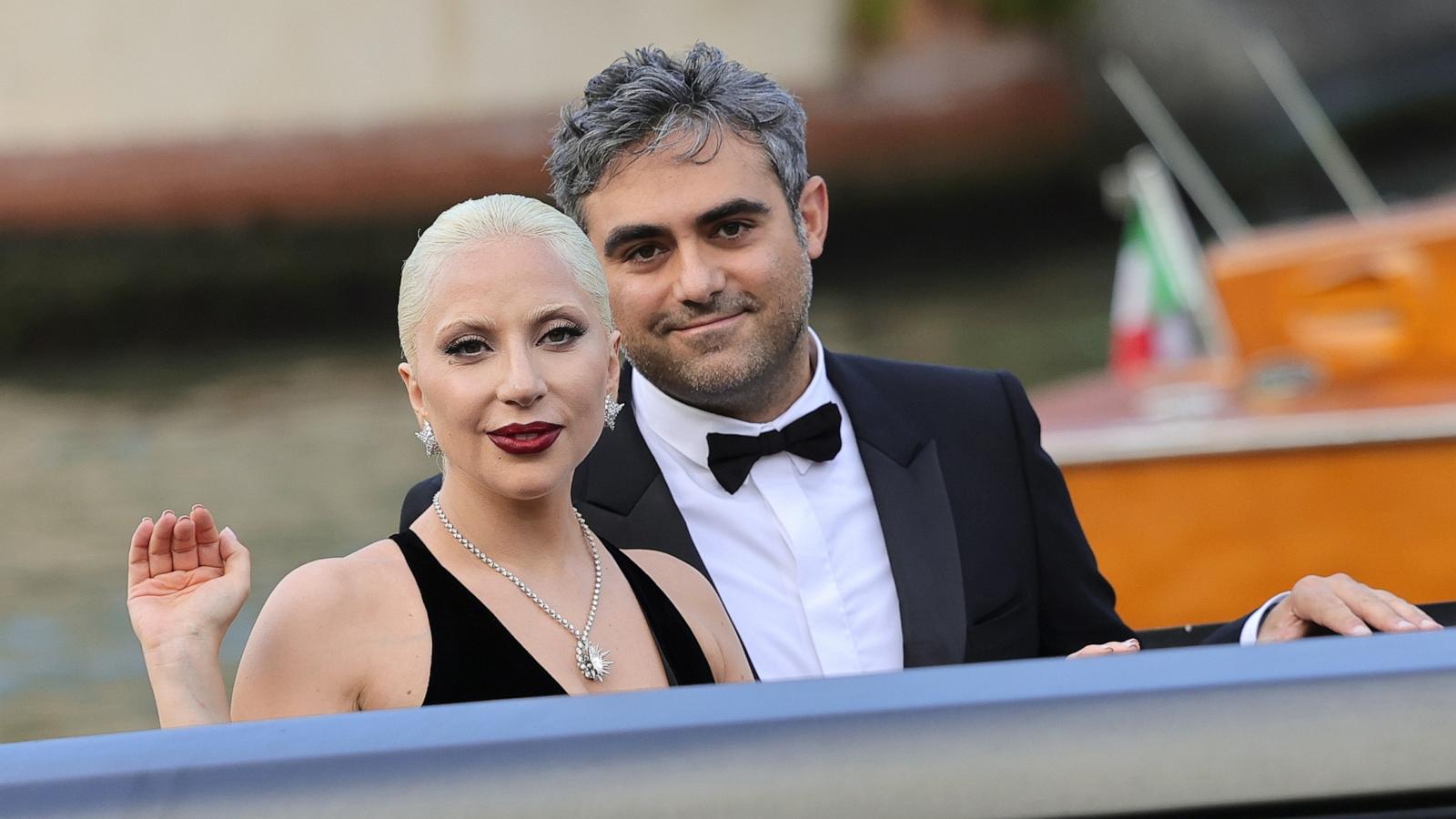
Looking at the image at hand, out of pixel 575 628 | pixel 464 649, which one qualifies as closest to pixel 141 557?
pixel 464 649

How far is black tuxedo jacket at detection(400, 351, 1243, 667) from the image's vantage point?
2.35m

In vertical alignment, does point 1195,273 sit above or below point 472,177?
below

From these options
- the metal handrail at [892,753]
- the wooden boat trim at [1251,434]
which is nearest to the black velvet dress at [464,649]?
the metal handrail at [892,753]

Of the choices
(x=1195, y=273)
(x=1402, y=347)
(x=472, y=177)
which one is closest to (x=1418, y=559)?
(x=1402, y=347)

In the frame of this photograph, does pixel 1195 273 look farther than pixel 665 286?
Yes

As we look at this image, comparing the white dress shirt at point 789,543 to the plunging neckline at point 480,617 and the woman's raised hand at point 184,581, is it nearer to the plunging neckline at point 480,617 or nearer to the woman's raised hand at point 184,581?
the plunging neckline at point 480,617

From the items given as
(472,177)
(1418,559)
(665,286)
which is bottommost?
(1418,559)

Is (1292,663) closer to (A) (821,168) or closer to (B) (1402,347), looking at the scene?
(B) (1402,347)

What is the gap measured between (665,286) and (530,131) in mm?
15523

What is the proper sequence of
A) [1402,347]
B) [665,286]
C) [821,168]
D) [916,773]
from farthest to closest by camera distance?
[821,168] → [1402,347] → [665,286] → [916,773]

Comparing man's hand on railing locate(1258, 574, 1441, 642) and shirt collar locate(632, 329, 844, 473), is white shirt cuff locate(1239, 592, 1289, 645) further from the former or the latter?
shirt collar locate(632, 329, 844, 473)

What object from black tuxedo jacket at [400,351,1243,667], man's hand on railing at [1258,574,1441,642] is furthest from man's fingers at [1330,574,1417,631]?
black tuxedo jacket at [400,351,1243,667]

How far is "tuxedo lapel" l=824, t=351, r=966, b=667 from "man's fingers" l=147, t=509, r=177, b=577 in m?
1.10

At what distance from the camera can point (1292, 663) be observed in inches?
47.5
